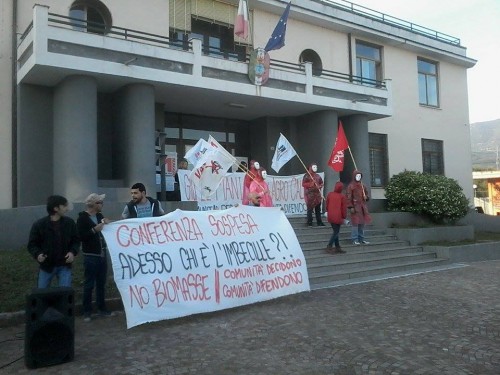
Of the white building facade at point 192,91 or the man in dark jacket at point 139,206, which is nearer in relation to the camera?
the man in dark jacket at point 139,206

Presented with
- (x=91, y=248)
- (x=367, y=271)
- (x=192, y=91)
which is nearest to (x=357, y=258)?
(x=367, y=271)

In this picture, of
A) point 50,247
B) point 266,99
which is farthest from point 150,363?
point 266,99

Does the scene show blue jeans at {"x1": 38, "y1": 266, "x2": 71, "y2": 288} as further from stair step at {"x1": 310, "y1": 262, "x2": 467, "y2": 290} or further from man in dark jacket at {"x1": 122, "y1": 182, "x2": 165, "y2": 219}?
stair step at {"x1": 310, "y1": 262, "x2": 467, "y2": 290}

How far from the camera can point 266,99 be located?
15.2 meters

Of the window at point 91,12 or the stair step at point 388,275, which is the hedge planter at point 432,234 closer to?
the stair step at point 388,275

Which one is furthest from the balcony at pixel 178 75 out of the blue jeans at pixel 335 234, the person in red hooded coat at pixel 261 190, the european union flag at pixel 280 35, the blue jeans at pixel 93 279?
the blue jeans at pixel 93 279

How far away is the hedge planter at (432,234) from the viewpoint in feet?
45.5

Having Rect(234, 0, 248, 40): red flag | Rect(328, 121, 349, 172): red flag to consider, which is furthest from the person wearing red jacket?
A: Rect(234, 0, 248, 40): red flag

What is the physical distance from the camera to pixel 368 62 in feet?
68.5

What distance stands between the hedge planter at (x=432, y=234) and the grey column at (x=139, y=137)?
7207mm

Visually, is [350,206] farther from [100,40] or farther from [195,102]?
[100,40]

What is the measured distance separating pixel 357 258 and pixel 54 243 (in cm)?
761

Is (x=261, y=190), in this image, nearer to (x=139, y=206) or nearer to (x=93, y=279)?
(x=139, y=206)

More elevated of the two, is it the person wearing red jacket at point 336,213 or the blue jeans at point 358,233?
the person wearing red jacket at point 336,213
